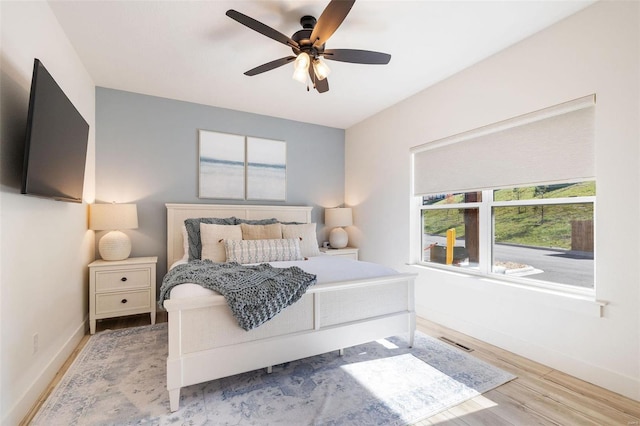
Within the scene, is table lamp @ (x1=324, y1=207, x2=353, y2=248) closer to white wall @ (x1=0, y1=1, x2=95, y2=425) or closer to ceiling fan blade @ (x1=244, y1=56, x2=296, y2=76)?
ceiling fan blade @ (x1=244, y1=56, x2=296, y2=76)

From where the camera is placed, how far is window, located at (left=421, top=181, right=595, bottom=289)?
2236 mm

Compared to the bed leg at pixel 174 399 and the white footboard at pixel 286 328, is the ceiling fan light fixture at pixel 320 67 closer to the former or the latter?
the white footboard at pixel 286 328

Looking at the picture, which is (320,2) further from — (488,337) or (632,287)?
(488,337)

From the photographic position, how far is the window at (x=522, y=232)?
88.0 inches

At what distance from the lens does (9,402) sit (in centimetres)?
154

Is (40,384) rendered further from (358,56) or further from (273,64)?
(358,56)

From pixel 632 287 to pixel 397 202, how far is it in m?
2.22

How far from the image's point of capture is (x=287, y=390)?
1.95 m

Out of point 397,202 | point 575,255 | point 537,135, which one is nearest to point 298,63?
point 537,135

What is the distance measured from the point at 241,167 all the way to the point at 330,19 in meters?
2.60

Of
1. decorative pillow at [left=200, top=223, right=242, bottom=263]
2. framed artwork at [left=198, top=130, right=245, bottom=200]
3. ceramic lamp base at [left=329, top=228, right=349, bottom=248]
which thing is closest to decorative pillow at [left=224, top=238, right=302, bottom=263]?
decorative pillow at [left=200, top=223, right=242, bottom=263]

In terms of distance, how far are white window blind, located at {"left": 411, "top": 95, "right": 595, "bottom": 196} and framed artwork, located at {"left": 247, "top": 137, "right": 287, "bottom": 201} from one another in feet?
6.43

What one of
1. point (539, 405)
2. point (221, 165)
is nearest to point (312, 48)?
point (221, 165)

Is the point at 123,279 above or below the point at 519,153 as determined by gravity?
below
